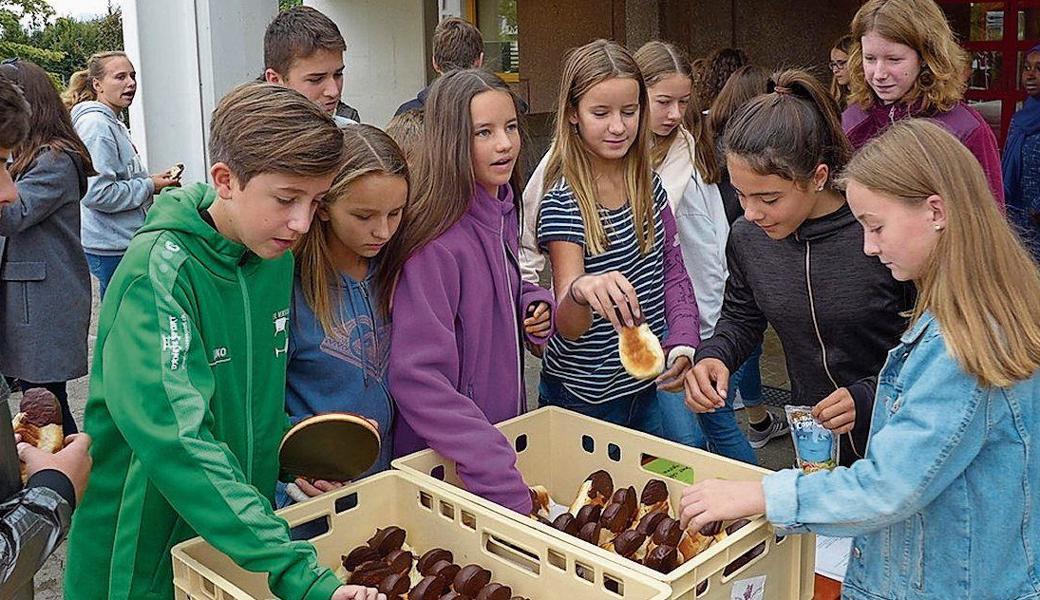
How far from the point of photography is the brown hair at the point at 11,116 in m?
1.62

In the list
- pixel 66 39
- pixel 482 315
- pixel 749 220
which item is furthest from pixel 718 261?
pixel 66 39

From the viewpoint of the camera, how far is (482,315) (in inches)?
93.8

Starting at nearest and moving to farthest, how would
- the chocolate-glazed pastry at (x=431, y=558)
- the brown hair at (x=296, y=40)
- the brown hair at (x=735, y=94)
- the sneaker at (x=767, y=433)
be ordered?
the chocolate-glazed pastry at (x=431, y=558), the brown hair at (x=296, y=40), the brown hair at (x=735, y=94), the sneaker at (x=767, y=433)

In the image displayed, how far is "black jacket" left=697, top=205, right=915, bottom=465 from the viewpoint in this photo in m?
2.34

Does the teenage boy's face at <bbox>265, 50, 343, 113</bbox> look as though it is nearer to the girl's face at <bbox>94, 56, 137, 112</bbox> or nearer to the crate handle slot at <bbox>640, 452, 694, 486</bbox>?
the crate handle slot at <bbox>640, 452, 694, 486</bbox>

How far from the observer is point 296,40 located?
357cm

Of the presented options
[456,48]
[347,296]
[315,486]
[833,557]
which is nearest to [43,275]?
[456,48]

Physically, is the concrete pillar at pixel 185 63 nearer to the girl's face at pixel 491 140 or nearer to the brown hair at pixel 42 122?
the brown hair at pixel 42 122

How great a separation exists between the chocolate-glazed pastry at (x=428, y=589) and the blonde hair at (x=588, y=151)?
4.01 feet

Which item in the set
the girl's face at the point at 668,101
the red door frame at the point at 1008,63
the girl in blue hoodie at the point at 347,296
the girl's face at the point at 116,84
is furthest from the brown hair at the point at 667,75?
the red door frame at the point at 1008,63

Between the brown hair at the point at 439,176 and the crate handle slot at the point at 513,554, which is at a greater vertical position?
the brown hair at the point at 439,176

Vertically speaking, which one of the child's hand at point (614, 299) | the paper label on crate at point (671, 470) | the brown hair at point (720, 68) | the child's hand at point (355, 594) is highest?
the brown hair at point (720, 68)

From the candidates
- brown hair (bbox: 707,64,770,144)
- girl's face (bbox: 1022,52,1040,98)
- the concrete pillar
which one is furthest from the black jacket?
the concrete pillar

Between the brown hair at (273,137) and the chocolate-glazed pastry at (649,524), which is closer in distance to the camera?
the brown hair at (273,137)
